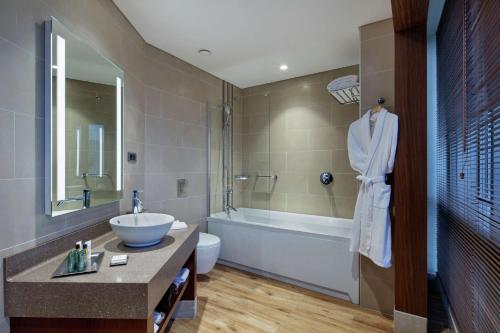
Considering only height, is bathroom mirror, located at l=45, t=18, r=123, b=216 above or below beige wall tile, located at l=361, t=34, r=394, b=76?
below

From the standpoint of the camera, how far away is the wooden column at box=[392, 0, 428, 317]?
1.89 meters

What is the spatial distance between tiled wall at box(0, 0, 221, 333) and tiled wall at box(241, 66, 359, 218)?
0.79 meters

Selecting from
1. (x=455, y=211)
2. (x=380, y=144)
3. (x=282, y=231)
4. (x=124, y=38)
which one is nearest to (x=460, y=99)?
(x=380, y=144)

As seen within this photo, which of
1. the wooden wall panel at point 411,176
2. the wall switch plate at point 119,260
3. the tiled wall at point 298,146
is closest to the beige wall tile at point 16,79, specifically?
the wall switch plate at point 119,260

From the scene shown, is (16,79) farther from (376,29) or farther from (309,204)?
(309,204)

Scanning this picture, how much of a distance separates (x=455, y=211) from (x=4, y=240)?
265cm

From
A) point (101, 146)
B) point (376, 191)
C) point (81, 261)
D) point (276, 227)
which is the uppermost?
point (101, 146)

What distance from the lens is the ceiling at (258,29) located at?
1979mm

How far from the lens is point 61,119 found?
4.69 feet

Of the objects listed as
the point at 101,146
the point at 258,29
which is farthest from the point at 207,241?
the point at 258,29

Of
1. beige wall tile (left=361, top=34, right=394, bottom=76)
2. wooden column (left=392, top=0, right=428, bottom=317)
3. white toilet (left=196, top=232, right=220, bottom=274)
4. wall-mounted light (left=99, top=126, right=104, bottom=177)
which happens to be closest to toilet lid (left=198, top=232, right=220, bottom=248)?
white toilet (left=196, top=232, right=220, bottom=274)

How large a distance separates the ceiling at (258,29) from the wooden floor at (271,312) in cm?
250

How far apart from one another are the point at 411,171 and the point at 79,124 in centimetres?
235

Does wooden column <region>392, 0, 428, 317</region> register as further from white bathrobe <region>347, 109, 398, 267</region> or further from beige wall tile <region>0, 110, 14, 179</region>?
beige wall tile <region>0, 110, 14, 179</region>
